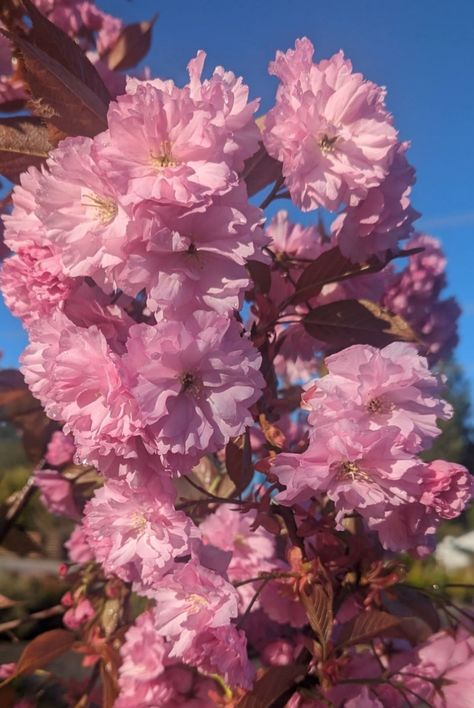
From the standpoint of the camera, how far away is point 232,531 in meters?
0.75

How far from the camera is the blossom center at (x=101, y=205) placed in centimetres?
43

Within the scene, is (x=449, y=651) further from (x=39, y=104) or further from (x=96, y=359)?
(x=39, y=104)

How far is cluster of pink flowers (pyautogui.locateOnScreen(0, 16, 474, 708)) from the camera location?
16.0 inches

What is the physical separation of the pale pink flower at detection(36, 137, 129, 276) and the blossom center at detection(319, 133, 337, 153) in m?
0.16

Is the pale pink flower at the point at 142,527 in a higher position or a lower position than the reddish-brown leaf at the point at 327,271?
lower

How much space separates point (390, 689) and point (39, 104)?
55 cm

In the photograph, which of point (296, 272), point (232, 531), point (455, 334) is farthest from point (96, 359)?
point (455, 334)

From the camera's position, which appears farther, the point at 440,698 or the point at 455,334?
the point at 455,334

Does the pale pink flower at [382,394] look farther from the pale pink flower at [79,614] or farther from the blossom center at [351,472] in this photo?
the pale pink flower at [79,614]

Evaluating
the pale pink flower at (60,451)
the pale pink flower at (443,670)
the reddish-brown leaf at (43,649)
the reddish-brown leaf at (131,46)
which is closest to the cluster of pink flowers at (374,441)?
the pale pink flower at (443,670)

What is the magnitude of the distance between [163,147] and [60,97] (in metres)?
0.09

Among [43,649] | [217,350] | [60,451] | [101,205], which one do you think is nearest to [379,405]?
[217,350]

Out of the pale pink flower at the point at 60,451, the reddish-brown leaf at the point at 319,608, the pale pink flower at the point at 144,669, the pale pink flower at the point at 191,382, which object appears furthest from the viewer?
the pale pink flower at the point at 60,451

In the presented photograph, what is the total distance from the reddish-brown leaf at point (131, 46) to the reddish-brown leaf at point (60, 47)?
19.4 inches
